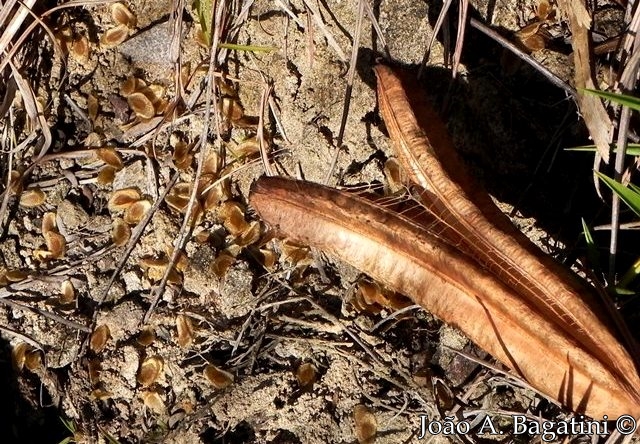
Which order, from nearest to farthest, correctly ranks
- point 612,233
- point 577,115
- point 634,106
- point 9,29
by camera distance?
point 634,106
point 612,233
point 577,115
point 9,29

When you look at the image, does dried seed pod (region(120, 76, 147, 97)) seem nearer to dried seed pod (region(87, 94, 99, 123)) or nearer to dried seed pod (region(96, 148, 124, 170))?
dried seed pod (region(87, 94, 99, 123))

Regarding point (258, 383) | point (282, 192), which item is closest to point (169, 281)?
point (258, 383)

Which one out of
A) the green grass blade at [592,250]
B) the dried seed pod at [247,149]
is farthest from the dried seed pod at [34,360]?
the green grass blade at [592,250]

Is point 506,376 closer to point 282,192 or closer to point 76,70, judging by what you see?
point 282,192

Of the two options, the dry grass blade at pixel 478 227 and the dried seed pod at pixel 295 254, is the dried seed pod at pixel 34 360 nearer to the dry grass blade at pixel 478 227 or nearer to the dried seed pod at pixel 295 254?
the dried seed pod at pixel 295 254

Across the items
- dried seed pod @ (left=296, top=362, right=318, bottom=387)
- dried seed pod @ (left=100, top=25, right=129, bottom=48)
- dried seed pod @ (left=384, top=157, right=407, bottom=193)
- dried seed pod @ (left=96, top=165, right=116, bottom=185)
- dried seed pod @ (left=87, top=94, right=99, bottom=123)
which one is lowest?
dried seed pod @ (left=296, top=362, right=318, bottom=387)

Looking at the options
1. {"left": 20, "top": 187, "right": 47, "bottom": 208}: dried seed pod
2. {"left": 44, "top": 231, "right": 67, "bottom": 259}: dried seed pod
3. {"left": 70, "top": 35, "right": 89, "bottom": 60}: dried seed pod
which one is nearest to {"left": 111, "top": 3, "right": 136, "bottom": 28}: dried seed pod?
{"left": 70, "top": 35, "right": 89, "bottom": 60}: dried seed pod

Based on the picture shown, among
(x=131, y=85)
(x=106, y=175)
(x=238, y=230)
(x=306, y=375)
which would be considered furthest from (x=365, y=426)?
(x=131, y=85)
